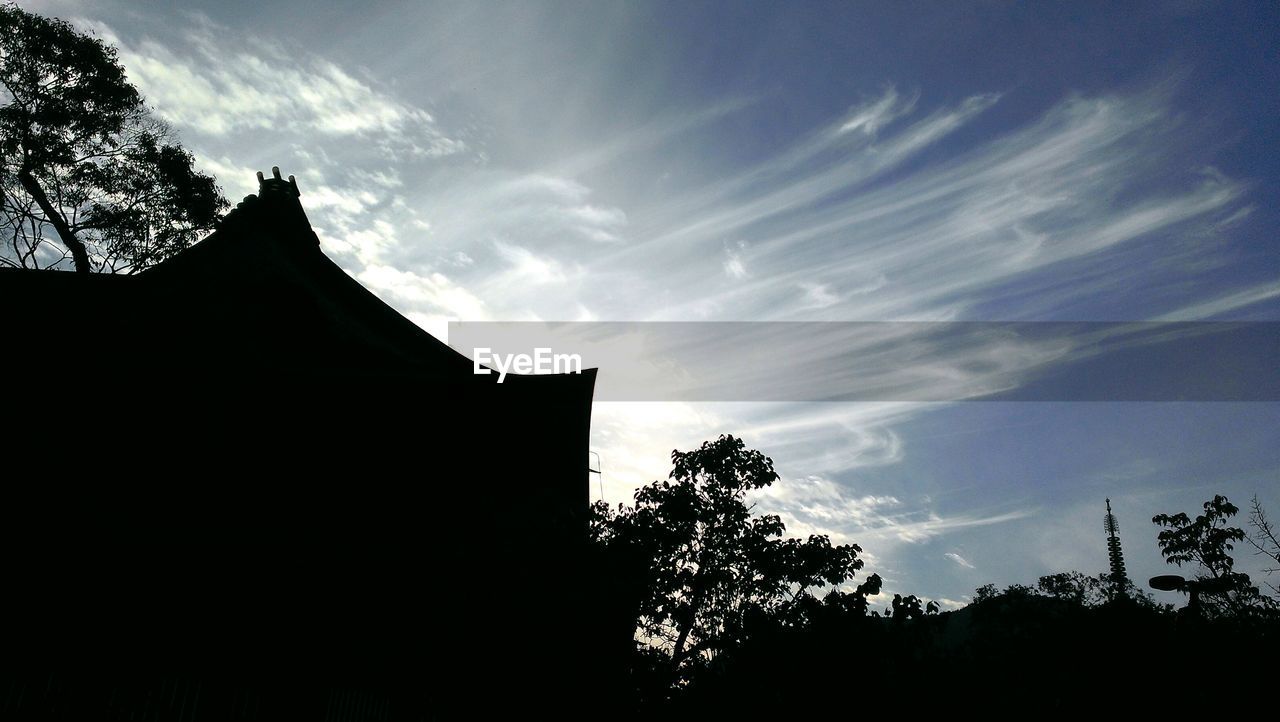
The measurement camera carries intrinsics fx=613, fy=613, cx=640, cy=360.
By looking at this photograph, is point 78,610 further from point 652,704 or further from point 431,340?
point 652,704

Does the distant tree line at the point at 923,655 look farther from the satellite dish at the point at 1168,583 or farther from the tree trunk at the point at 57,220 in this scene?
the tree trunk at the point at 57,220

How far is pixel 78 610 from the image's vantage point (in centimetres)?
400

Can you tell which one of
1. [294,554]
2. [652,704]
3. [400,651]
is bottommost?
[652,704]

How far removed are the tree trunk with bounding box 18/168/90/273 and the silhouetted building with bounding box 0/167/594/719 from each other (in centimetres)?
1120

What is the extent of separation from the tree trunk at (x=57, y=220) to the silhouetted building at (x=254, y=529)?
11200 millimetres

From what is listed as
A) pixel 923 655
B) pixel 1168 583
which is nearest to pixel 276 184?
pixel 923 655

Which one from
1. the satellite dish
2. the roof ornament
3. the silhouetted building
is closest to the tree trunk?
the roof ornament

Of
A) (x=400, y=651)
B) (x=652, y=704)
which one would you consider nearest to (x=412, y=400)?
(x=400, y=651)

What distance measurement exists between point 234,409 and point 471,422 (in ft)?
6.28

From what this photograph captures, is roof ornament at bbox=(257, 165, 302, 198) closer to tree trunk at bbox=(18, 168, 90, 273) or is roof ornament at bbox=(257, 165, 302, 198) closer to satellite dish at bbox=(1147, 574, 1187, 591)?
tree trunk at bbox=(18, 168, 90, 273)

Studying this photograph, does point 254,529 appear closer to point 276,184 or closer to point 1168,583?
point 276,184

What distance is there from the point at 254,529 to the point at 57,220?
15.6 meters

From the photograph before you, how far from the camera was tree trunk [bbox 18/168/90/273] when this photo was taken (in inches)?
555

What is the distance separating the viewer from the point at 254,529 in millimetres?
4508
